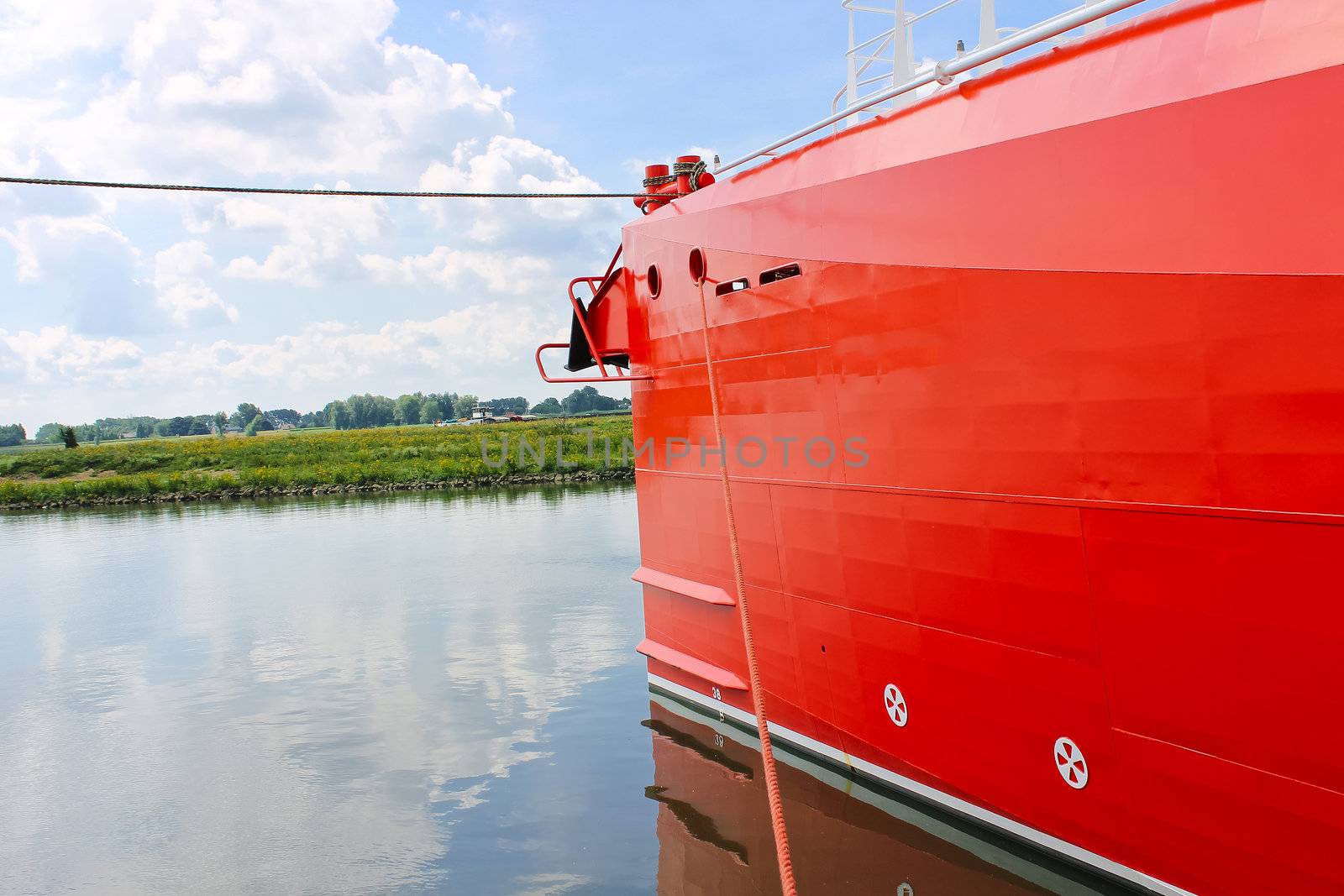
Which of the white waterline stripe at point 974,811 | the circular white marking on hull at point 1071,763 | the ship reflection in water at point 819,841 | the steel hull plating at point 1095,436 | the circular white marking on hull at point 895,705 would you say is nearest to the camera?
the steel hull plating at point 1095,436

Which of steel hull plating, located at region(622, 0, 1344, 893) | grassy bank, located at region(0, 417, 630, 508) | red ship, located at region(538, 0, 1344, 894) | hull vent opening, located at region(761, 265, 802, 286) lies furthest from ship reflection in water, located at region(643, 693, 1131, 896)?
grassy bank, located at region(0, 417, 630, 508)

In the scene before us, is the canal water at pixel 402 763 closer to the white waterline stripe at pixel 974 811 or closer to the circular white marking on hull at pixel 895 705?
the white waterline stripe at pixel 974 811

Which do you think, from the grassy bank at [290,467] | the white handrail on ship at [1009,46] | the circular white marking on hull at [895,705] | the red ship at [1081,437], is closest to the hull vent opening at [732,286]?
the red ship at [1081,437]

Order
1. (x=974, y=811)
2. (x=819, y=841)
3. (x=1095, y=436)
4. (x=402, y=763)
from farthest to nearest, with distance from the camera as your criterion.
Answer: (x=402, y=763) → (x=819, y=841) → (x=974, y=811) → (x=1095, y=436)

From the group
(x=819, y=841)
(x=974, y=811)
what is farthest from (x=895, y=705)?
(x=819, y=841)

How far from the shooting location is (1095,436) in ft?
12.2

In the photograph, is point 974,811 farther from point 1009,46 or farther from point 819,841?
point 1009,46

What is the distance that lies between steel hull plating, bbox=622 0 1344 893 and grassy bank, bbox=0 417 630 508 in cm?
2297

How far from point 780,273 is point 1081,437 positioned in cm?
235

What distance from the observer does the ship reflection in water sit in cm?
458

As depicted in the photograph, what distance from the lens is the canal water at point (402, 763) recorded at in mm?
5230

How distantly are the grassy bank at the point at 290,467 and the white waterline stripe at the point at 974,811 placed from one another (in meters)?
21.9

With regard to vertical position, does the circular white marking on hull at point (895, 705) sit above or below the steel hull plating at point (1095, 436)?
below

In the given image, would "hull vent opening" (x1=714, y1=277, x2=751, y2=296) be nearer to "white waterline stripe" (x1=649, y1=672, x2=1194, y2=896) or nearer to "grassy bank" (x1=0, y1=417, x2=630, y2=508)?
"white waterline stripe" (x1=649, y1=672, x2=1194, y2=896)
